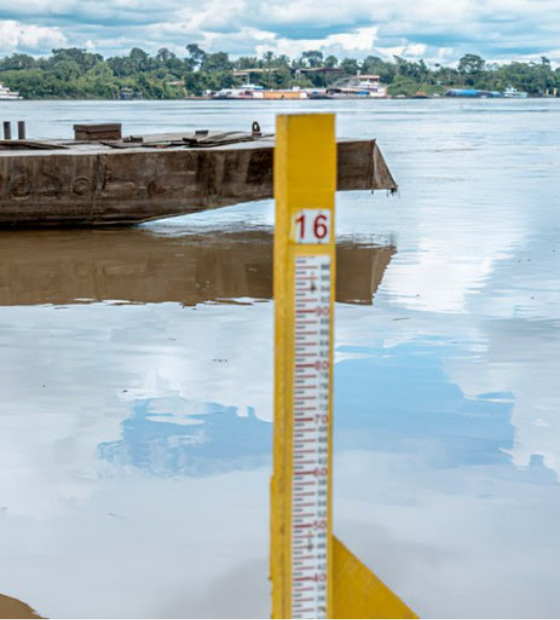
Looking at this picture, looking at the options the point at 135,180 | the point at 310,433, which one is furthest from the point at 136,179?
the point at 310,433

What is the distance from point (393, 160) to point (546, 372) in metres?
25.9

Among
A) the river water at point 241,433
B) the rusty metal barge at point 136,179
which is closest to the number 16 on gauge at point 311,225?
the river water at point 241,433

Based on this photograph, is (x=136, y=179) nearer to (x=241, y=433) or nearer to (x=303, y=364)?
A: (x=241, y=433)

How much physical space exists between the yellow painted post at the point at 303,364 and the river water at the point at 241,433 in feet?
3.95

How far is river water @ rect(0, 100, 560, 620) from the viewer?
16.5ft

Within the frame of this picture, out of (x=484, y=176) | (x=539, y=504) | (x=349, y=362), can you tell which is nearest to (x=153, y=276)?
(x=349, y=362)

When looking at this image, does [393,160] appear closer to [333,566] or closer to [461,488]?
[461,488]

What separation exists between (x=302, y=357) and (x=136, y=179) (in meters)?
12.6

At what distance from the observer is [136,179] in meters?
15.7

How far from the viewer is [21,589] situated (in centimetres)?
490

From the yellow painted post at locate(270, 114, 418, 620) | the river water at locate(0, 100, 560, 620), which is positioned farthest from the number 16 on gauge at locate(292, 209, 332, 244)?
the river water at locate(0, 100, 560, 620)

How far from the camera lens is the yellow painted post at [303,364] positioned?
10.8 ft

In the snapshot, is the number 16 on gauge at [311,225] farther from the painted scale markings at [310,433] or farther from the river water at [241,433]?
the river water at [241,433]

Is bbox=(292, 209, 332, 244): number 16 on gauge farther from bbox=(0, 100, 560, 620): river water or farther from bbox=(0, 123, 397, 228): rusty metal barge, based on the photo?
bbox=(0, 123, 397, 228): rusty metal barge
